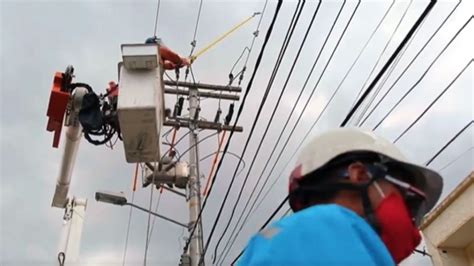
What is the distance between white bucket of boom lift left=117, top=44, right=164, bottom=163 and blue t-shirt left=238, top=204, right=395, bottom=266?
13.7 feet

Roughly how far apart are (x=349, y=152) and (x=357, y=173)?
107 mm

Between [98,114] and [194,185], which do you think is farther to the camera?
[194,185]

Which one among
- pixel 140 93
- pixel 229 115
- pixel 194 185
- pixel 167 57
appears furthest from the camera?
pixel 229 115

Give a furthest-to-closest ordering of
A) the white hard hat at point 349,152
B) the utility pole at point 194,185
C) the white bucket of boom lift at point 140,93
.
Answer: the utility pole at point 194,185, the white bucket of boom lift at point 140,93, the white hard hat at point 349,152

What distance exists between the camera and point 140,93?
5.52 m

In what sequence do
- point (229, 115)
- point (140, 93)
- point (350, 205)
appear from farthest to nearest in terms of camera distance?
1. point (229, 115)
2. point (140, 93)
3. point (350, 205)

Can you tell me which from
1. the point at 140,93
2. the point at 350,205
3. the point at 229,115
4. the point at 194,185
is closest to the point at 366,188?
the point at 350,205

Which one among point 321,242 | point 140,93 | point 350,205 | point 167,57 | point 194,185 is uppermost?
point 167,57

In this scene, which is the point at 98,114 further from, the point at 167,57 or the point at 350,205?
the point at 350,205

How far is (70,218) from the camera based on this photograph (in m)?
8.37

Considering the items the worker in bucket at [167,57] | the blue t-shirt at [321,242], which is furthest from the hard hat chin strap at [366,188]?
the worker in bucket at [167,57]

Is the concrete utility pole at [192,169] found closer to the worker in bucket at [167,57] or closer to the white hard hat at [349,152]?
the worker in bucket at [167,57]

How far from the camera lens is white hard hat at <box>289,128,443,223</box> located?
1.85 m

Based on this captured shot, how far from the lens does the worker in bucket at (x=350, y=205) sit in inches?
53.3
